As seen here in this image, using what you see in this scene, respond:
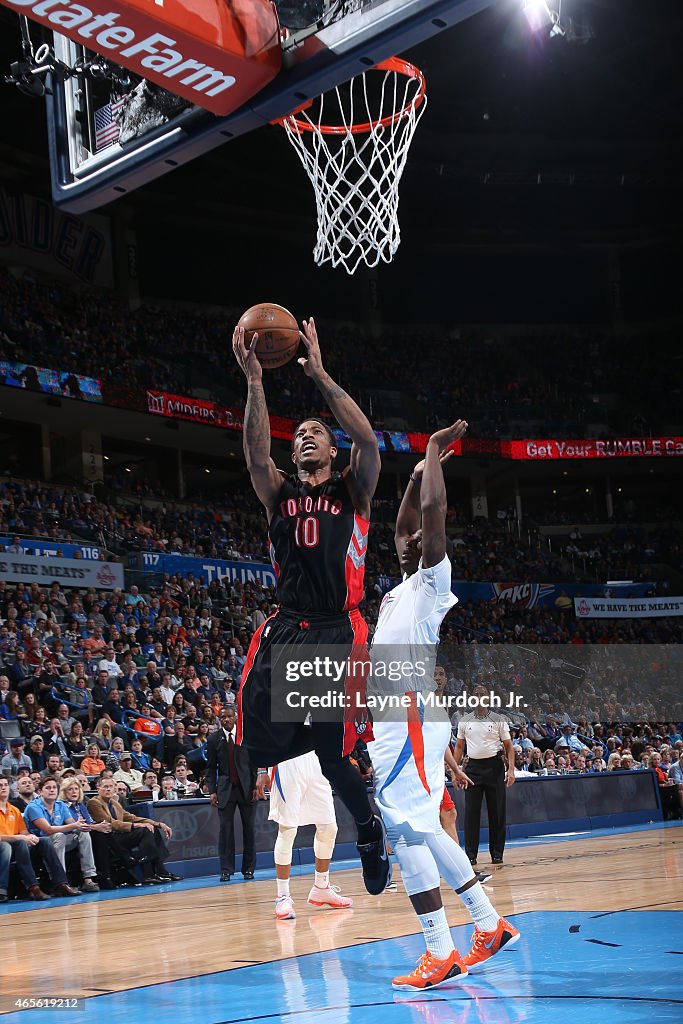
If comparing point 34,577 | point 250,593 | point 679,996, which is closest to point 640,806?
point 250,593

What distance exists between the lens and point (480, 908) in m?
5.27

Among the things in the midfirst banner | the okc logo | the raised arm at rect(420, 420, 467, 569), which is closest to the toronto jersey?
the raised arm at rect(420, 420, 467, 569)

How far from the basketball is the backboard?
1.10m

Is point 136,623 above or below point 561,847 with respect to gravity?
above

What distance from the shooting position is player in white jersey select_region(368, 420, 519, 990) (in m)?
5.08

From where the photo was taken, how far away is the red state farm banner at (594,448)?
33188mm

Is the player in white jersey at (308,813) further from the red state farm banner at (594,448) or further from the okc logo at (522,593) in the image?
the red state farm banner at (594,448)

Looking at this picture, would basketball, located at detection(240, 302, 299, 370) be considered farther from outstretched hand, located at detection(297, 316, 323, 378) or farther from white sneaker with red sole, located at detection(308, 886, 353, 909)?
white sneaker with red sole, located at detection(308, 886, 353, 909)

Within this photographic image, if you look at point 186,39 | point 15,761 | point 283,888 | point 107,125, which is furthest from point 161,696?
point 186,39

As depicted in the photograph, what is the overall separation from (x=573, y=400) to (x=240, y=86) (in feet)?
101

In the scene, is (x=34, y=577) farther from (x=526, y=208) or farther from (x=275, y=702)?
(x=526, y=208)

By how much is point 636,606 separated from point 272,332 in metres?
28.1

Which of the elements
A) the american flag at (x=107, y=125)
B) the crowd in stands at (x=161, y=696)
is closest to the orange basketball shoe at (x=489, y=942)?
the american flag at (x=107, y=125)

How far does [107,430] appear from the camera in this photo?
91.4ft
